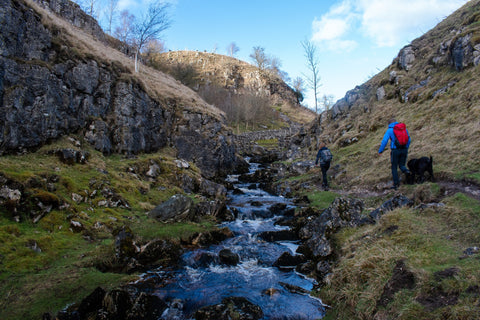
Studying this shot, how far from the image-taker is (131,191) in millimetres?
13156

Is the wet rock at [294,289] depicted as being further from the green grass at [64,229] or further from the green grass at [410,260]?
the green grass at [64,229]

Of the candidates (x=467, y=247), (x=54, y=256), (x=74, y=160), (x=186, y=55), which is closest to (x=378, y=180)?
(x=467, y=247)

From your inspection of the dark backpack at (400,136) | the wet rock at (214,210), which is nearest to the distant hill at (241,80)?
the wet rock at (214,210)

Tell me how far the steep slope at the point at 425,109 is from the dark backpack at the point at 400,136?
1748 mm

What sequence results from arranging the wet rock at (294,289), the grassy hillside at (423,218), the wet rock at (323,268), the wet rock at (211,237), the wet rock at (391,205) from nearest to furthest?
the grassy hillside at (423,218) → the wet rock at (294,289) → the wet rock at (323,268) → the wet rock at (391,205) → the wet rock at (211,237)

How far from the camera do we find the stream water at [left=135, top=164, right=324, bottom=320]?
21.2ft

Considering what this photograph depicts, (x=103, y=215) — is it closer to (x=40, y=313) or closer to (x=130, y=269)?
(x=130, y=269)

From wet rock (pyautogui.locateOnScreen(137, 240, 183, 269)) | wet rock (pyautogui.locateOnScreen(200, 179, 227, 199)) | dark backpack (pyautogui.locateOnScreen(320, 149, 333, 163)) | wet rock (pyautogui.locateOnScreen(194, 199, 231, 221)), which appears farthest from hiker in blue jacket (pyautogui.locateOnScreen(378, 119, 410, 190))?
wet rock (pyautogui.locateOnScreen(200, 179, 227, 199))

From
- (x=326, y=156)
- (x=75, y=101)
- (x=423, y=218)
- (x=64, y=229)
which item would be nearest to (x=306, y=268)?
(x=423, y=218)

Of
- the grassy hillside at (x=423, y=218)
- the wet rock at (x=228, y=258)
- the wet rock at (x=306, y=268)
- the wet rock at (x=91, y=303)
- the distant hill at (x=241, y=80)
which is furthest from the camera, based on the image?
the distant hill at (x=241, y=80)

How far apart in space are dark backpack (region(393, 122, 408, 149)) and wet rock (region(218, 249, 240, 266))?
8.15m

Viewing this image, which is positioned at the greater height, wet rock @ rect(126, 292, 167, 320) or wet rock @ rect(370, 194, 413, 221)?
wet rock @ rect(370, 194, 413, 221)

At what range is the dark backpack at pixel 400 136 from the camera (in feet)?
35.8

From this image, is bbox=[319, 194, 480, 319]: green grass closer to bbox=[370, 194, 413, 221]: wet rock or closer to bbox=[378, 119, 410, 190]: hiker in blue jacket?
bbox=[370, 194, 413, 221]: wet rock
